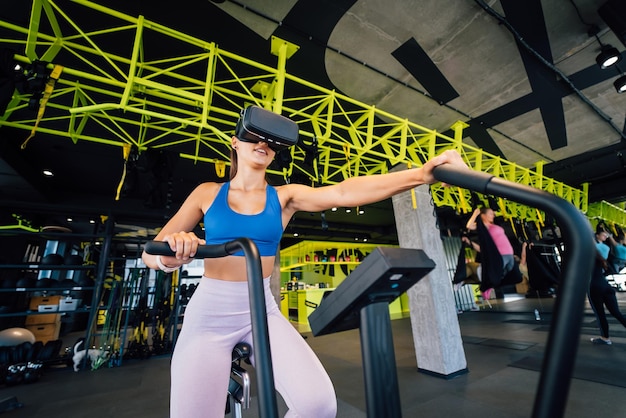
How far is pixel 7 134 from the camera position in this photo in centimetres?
493

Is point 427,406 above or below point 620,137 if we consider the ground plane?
below

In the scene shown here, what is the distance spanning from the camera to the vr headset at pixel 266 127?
88cm

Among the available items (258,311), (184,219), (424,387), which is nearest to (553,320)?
(258,311)

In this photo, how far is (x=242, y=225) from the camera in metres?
1.18

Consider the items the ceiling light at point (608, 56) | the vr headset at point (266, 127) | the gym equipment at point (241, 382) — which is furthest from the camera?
the ceiling light at point (608, 56)

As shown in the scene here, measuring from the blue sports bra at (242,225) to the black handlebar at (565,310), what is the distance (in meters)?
0.94

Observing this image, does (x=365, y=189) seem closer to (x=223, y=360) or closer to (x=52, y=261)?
(x=223, y=360)

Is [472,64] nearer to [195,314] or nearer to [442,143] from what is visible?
[442,143]

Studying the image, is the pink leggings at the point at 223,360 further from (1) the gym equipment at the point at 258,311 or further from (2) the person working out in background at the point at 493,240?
(2) the person working out in background at the point at 493,240

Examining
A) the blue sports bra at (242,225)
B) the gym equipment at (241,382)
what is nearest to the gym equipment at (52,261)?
the gym equipment at (241,382)

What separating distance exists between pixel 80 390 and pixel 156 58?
4.55 m

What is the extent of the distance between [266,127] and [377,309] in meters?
0.62

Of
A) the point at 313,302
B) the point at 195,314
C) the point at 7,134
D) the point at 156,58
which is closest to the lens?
the point at 195,314

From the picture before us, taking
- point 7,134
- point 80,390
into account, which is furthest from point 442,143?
point 7,134
